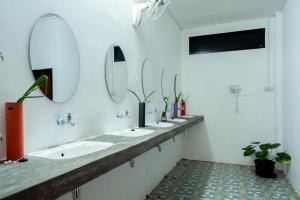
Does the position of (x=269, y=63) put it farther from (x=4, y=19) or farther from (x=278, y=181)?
(x=4, y=19)

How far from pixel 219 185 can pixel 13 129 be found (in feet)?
9.04

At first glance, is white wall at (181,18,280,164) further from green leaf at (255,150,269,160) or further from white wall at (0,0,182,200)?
white wall at (0,0,182,200)

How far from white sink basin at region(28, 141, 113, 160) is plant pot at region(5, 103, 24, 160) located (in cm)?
14

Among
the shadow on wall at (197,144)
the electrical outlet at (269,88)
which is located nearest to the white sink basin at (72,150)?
the shadow on wall at (197,144)

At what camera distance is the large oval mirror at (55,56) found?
1.34m

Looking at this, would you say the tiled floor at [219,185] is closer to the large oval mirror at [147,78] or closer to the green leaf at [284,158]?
the green leaf at [284,158]

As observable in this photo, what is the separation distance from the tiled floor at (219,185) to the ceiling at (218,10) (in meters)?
2.64

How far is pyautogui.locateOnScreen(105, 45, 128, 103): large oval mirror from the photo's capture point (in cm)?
208

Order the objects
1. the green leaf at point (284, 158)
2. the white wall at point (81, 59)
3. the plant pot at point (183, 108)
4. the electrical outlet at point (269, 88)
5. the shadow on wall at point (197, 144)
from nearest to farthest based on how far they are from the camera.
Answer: the white wall at point (81, 59) → the green leaf at point (284, 158) → the electrical outlet at point (269, 88) → the plant pot at point (183, 108) → the shadow on wall at point (197, 144)

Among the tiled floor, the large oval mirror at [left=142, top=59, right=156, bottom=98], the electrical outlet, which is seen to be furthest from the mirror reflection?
the electrical outlet

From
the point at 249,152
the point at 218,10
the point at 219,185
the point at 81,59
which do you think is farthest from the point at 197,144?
the point at 81,59

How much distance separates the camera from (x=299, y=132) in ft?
8.50

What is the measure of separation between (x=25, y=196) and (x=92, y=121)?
1.13 meters

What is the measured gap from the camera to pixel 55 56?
1.50 meters
